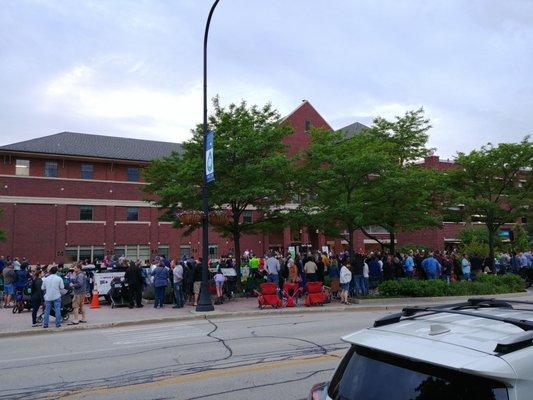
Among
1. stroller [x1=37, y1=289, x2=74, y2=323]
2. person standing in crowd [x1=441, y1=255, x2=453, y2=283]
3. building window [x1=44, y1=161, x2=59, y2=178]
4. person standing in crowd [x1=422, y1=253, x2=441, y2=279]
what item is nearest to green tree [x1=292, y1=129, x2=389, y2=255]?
person standing in crowd [x1=422, y1=253, x2=441, y2=279]

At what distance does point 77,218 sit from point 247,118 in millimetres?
29381

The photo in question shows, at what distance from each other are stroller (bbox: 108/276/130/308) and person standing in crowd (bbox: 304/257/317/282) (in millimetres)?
7125

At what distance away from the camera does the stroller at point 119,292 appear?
19.9 m

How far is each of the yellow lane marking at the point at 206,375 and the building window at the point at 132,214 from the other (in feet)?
140

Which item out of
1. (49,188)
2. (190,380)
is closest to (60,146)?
(49,188)

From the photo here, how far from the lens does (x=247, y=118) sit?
2353cm

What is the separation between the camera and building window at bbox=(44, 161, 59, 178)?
47062 mm

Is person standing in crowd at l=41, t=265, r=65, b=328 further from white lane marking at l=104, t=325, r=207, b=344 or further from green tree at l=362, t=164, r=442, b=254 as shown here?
green tree at l=362, t=164, r=442, b=254

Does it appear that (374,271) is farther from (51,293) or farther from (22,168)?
(22,168)

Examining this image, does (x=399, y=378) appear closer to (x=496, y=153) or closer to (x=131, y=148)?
(x=496, y=153)

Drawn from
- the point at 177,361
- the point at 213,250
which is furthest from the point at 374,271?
the point at 213,250

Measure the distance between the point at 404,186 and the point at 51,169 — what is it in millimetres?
36429

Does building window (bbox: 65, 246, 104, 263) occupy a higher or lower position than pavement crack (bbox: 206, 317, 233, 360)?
higher

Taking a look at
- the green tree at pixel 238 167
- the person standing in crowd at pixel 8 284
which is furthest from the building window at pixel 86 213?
the person standing in crowd at pixel 8 284
